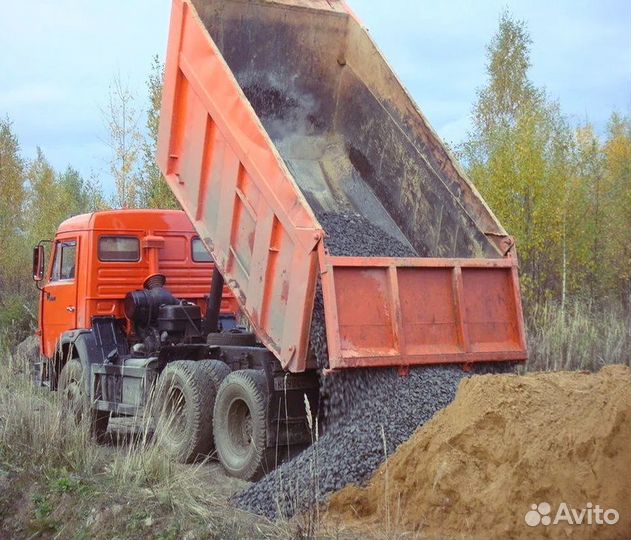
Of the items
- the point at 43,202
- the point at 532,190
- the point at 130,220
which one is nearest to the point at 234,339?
the point at 130,220

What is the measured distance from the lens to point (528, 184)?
49.3ft

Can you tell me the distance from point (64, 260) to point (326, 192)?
3473mm

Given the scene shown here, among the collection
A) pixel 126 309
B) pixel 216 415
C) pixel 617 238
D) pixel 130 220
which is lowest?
pixel 216 415

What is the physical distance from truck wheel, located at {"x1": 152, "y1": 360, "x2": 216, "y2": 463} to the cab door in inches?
91.4

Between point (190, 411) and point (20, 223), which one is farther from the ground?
point (20, 223)

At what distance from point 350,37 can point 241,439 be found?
4.04 metres

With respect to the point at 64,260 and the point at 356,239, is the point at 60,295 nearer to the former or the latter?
the point at 64,260

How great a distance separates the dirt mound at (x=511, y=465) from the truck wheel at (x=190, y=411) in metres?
2.39

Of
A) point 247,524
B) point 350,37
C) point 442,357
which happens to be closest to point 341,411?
point 442,357

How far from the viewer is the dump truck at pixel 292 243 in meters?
6.36

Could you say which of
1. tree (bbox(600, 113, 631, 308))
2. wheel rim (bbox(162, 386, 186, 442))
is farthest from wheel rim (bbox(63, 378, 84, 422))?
tree (bbox(600, 113, 631, 308))

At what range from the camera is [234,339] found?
8.01m

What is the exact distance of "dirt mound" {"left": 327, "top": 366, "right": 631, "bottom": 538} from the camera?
4.66 meters

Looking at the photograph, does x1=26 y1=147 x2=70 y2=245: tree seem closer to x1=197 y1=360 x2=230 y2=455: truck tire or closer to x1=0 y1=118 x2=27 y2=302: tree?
x1=0 y1=118 x2=27 y2=302: tree
